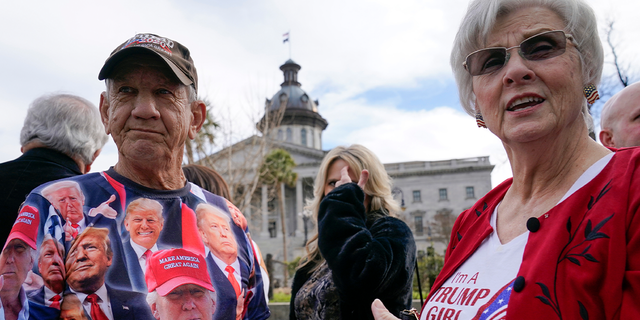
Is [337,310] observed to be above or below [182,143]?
below

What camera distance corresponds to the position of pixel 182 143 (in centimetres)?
237

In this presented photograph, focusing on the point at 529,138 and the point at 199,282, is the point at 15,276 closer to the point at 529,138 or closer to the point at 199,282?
the point at 199,282

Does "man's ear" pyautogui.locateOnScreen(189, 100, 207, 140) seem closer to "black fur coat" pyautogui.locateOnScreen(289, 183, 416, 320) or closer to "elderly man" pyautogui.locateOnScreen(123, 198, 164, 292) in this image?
"elderly man" pyautogui.locateOnScreen(123, 198, 164, 292)

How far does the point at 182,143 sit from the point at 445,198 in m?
56.8

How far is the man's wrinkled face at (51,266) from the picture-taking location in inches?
67.7

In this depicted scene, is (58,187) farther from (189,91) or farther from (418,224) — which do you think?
(418,224)

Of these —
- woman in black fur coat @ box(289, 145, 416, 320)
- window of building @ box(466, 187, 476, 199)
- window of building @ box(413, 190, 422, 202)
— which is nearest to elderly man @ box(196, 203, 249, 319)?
woman in black fur coat @ box(289, 145, 416, 320)

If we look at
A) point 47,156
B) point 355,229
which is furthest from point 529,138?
point 47,156

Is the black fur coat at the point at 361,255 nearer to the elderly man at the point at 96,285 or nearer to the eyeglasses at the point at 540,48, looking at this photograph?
the elderly man at the point at 96,285

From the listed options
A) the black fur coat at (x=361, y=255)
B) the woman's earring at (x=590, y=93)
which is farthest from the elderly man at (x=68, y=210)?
the woman's earring at (x=590, y=93)

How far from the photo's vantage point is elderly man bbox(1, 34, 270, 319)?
204 centimetres

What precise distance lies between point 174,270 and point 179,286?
7cm

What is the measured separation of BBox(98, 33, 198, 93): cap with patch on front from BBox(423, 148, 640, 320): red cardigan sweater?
1672 mm

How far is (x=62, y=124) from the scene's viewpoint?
9.84 ft
